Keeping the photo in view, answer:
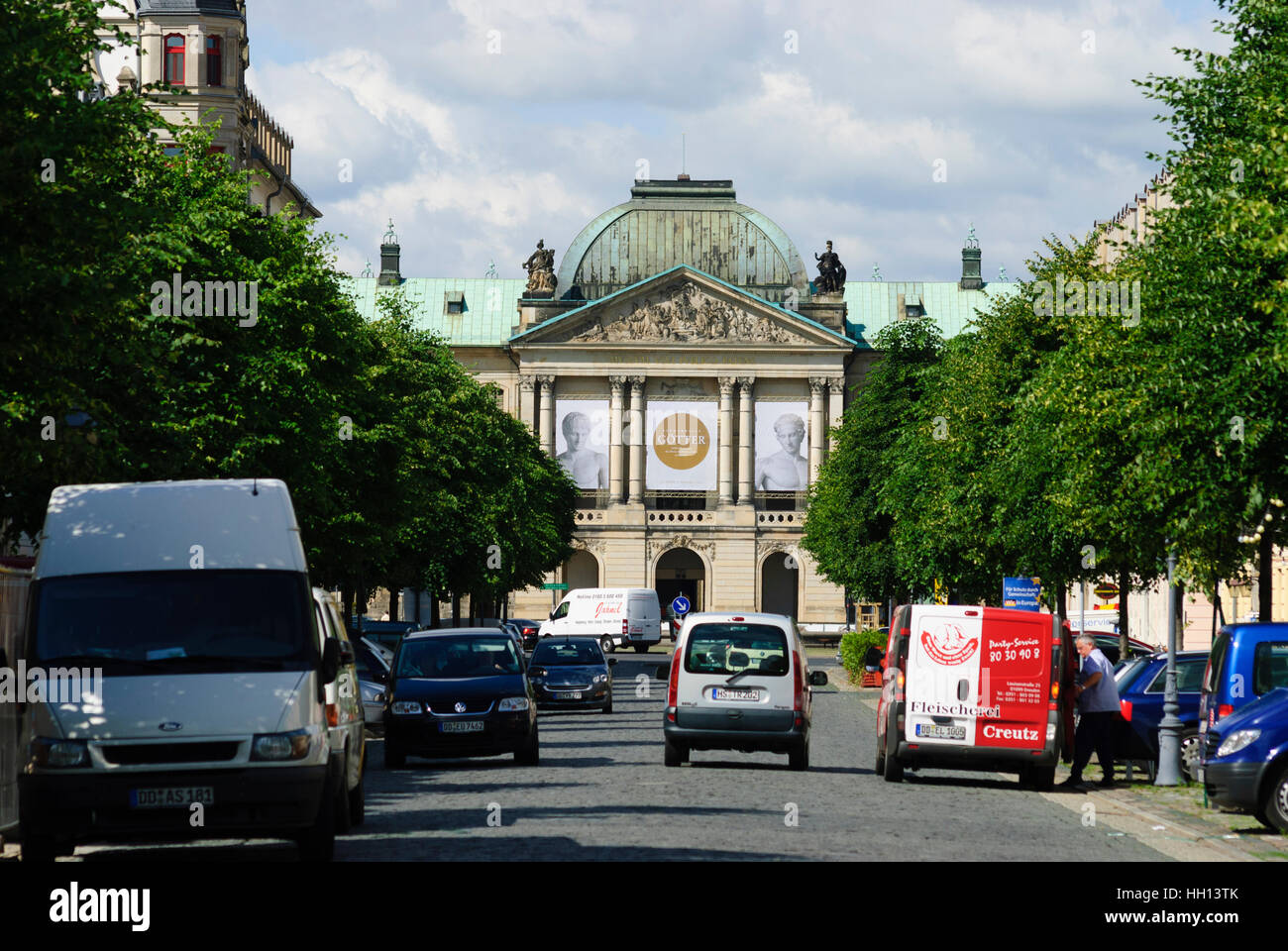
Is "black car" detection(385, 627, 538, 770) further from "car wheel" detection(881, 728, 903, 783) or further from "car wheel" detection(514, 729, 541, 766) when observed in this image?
"car wheel" detection(881, 728, 903, 783)

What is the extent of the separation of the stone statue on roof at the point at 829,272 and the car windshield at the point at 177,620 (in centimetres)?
10709

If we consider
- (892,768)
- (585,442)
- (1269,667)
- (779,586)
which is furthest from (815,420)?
(1269,667)

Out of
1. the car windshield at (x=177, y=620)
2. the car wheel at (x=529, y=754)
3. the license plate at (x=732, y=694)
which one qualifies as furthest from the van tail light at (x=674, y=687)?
the car windshield at (x=177, y=620)

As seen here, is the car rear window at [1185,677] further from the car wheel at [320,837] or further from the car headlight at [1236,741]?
the car wheel at [320,837]

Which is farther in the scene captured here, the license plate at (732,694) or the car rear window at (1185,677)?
the car rear window at (1185,677)

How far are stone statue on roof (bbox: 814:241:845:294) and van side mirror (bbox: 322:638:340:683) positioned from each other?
107m

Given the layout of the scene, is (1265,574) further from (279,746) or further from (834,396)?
(834,396)

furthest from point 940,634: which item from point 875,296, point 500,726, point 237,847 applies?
point 875,296

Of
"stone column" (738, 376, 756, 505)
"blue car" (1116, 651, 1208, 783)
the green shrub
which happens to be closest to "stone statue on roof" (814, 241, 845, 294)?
"stone column" (738, 376, 756, 505)

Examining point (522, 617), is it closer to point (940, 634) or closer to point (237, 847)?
point (940, 634)

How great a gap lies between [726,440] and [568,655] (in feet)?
241

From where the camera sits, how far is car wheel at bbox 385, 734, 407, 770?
26609mm

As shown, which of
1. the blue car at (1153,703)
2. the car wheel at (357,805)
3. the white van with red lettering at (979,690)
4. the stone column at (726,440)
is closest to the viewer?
the car wheel at (357,805)

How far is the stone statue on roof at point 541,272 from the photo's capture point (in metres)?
121
